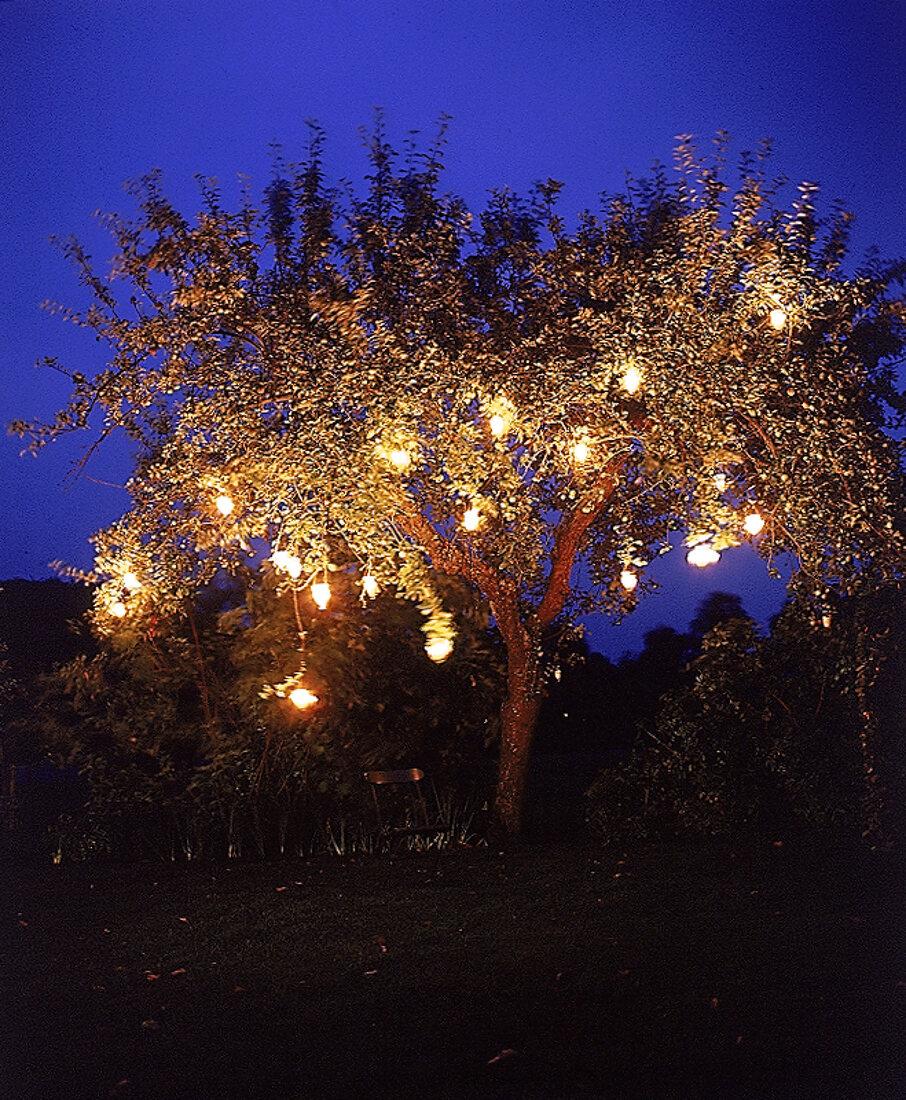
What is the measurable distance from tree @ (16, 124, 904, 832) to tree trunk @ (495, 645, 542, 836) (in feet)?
0.10

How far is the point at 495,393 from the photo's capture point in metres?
8.23

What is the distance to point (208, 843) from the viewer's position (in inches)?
449

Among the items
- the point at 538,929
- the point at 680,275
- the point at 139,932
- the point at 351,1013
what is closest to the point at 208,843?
the point at 139,932

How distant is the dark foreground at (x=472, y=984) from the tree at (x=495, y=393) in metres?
1.93

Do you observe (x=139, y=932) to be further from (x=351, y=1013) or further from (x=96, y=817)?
(x=96, y=817)

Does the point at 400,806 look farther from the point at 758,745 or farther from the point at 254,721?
the point at 758,745

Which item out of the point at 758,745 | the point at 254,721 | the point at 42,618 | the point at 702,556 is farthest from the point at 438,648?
the point at 42,618

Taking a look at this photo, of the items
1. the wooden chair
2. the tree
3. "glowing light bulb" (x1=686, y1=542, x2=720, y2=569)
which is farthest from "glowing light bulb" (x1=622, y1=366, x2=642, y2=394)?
the wooden chair

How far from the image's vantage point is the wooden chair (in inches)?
429

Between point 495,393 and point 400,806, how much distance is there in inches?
213

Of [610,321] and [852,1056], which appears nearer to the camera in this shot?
[852,1056]

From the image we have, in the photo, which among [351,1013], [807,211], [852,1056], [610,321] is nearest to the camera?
[852,1056]

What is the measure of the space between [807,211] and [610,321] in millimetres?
2201

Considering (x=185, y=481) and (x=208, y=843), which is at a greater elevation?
(x=185, y=481)
